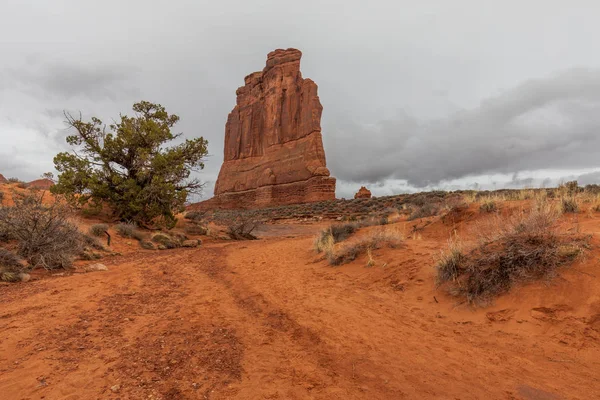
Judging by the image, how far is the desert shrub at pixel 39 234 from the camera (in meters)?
7.89

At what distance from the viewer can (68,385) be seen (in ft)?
8.82

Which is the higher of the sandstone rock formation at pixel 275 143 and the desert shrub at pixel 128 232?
the sandstone rock formation at pixel 275 143

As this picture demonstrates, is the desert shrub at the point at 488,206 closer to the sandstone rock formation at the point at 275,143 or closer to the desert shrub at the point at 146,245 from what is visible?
the desert shrub at the point at 146,245

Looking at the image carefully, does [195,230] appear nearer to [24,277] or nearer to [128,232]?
[128,232]

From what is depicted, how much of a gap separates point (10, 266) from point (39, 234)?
126 centimetres


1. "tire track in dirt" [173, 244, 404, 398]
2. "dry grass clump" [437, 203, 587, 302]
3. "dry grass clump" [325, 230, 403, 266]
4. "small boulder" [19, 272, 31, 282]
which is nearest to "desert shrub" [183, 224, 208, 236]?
"small boulder" [19, 272, 31, 282]

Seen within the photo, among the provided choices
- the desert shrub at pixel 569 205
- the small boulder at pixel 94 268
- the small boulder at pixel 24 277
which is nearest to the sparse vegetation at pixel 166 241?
the small boulder at pixel 94 268

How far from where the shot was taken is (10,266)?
7012 millimetres

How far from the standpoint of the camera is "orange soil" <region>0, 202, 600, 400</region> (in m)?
2.73

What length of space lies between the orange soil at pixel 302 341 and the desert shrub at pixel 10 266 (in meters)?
0.51

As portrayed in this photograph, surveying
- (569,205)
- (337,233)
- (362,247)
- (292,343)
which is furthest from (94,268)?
(569,205)

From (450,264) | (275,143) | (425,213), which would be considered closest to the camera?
(450,264)

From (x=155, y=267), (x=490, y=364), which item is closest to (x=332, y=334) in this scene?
(x=490, y=364)

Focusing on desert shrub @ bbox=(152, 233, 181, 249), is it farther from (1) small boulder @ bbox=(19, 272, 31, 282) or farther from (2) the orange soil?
(2) the orange soil
